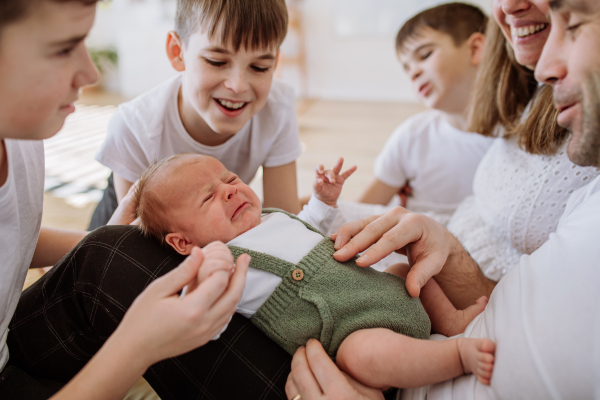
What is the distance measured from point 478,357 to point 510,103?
927 mm

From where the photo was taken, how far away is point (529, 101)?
1335mm

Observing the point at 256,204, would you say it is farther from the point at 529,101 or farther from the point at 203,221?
the point at 529,101

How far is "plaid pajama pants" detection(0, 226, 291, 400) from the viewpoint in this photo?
2.69ft

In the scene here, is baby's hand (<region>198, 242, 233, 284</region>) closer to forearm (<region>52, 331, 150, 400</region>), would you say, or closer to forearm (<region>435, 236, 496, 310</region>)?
forearm (<region>52, 331, 150, 400</region>)

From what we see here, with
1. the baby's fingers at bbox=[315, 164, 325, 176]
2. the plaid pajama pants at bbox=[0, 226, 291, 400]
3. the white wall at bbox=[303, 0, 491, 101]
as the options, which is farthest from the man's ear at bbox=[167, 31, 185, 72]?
the white wall at bbox=[303, 0, 491, 101]

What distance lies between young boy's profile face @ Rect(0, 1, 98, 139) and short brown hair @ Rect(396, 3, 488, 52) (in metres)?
1.59

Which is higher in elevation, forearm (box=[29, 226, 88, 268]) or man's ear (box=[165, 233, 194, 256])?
man's ear (box=[165, 233, 194, 256])

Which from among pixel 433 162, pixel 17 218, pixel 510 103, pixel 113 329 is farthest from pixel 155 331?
pixel 433 162

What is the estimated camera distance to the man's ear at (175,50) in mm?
1425

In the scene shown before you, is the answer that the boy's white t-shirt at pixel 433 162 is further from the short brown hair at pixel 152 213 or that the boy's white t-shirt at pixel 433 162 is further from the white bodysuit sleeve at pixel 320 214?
the short brown hair at pixel 152 213

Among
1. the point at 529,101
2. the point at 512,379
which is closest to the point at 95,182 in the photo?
the point at 529,101

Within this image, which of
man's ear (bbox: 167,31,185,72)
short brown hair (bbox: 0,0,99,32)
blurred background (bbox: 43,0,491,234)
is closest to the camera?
short brown hair (bbox: 0,0,99,32)

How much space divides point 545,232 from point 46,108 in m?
1.13

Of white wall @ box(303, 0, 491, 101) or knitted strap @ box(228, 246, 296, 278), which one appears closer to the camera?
knitted strap @ box(228, 246, 296, 278)
